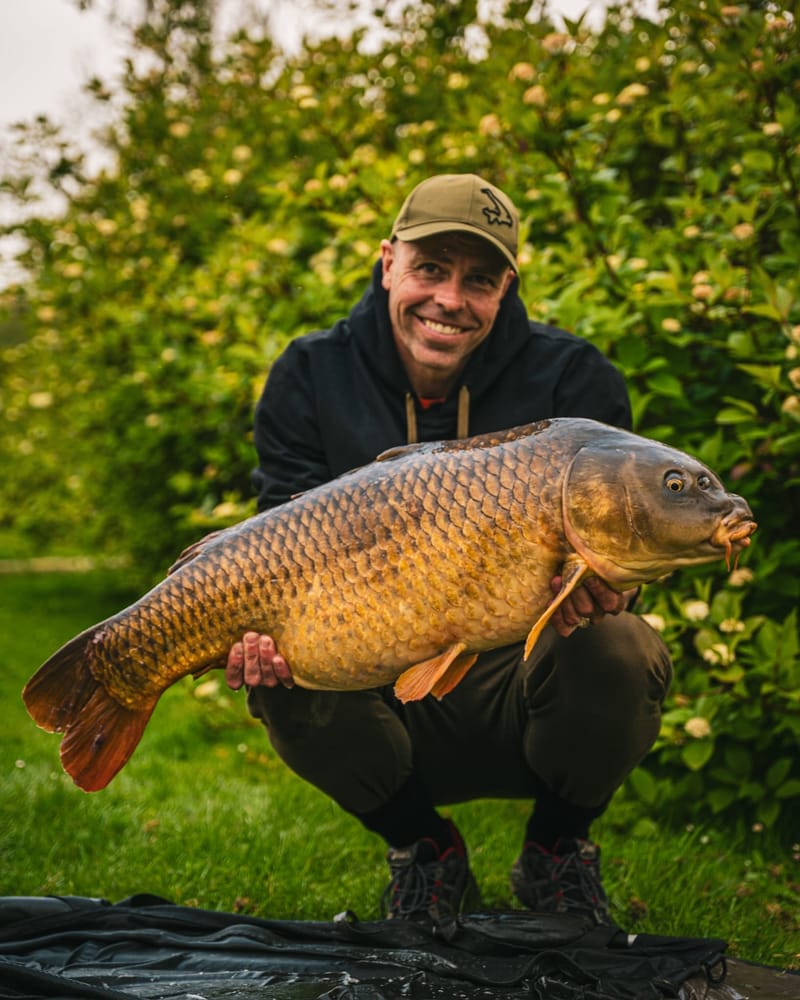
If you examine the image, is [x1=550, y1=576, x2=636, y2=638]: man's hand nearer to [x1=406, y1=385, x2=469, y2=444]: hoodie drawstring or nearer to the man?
the man

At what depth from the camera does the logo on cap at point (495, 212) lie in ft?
6.82

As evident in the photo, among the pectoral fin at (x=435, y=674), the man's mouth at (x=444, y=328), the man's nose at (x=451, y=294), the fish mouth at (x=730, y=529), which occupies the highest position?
the man's nose at (x=451, y=294)

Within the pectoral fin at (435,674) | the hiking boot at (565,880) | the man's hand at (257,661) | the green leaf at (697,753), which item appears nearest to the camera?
the pectoral fin at (435,674)

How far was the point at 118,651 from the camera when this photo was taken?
177cm

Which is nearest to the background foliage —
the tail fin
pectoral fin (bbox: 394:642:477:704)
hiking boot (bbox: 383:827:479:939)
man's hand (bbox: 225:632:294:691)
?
hiking boot (bbox: 383:827:479:939)

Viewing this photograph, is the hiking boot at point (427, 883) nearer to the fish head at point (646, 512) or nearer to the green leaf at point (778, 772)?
the green leaf at point (778, 772)

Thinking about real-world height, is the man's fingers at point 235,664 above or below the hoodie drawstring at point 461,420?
below

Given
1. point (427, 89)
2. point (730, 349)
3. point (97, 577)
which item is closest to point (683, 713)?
point (730, 349)

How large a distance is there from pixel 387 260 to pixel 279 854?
4.09 ft

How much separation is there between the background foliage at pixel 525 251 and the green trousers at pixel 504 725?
0.40m

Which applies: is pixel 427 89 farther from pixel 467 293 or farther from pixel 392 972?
pixel 392 972

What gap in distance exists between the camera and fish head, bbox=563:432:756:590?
1.51m

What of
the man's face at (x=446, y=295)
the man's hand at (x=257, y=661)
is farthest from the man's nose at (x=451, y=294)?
the man's hand at (x=257, y=661)

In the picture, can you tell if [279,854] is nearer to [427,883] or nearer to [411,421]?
[427,883]
